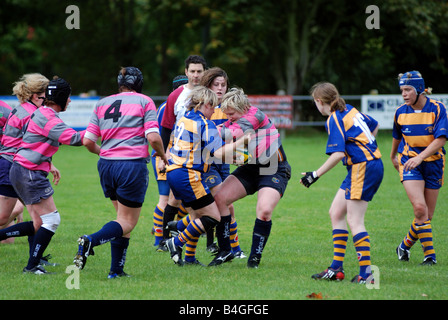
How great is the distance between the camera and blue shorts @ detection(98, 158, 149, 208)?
591 cm

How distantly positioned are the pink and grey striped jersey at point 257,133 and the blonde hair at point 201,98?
36 centimetres

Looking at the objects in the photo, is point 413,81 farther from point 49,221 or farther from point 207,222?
point 49,221

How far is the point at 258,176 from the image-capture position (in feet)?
22.5

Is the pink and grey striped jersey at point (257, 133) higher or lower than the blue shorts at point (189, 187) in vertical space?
higher

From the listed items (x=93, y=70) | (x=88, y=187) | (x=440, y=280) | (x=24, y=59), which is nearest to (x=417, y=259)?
(x=440, y=280)

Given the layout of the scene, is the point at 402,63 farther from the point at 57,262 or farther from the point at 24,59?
the point at 57,262

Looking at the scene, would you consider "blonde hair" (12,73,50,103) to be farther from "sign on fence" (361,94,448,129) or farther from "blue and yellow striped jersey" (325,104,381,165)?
"sign on fence" (361,94,448,129)

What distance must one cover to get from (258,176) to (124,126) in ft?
5.45

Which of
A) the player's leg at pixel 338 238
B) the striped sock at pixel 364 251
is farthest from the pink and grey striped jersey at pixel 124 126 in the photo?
the striped sock at pixel 364 251

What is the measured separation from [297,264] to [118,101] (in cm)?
264

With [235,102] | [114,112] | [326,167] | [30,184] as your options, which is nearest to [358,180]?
[326,167]

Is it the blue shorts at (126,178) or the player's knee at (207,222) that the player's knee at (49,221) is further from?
the player's knee at (207,222)

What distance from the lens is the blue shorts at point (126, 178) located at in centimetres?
591

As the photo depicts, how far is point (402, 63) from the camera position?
1145 inches
